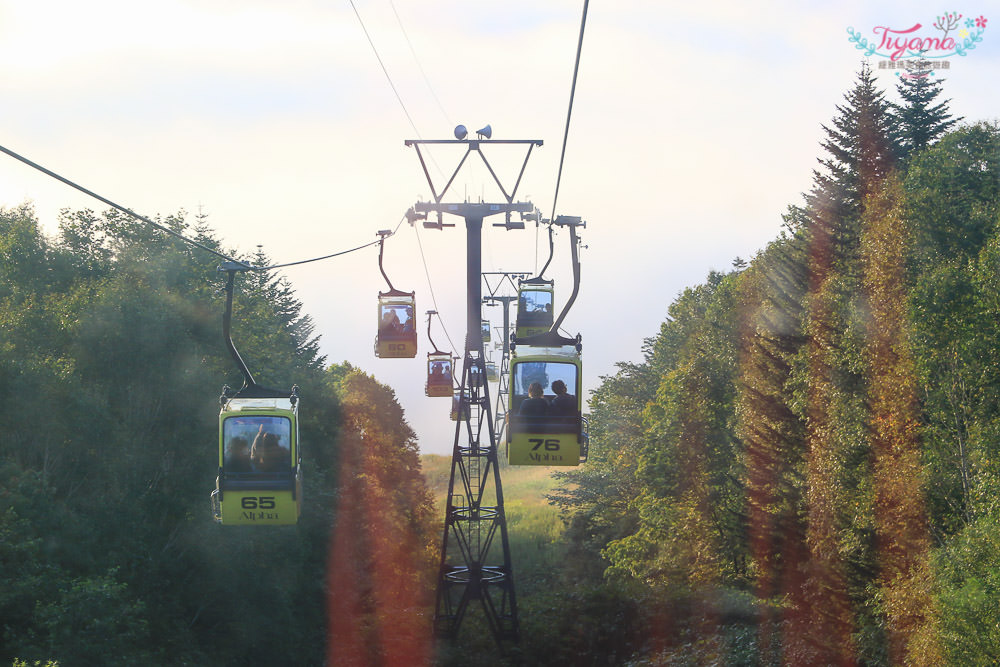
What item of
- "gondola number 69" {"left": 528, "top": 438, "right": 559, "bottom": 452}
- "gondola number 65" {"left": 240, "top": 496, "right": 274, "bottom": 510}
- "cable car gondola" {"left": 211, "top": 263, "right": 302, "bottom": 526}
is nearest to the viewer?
"cable car gondola" {"left": 211, "top": 263, "right": 302, "bottom": 526}

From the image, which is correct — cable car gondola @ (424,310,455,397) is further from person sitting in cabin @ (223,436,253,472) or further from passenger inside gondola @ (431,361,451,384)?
person sitting in cabin @ (223,436,253,472)

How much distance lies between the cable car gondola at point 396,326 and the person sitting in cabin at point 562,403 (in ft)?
38.1

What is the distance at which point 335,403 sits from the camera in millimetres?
54312

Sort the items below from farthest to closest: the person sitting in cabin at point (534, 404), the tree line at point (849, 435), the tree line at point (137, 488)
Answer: the tree line at point (849, 435) → the tree line at point (137, 488) → the person sitting in cabin at point (534, 404)

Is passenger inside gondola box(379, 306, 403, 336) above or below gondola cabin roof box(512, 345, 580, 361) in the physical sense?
above

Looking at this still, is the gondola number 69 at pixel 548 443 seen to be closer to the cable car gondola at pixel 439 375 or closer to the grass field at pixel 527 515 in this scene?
the cable car gondola at pixel 439 375

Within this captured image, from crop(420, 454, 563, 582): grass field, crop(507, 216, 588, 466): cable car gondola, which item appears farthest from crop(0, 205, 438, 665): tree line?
crop(420, 454, 563, 582): grass field

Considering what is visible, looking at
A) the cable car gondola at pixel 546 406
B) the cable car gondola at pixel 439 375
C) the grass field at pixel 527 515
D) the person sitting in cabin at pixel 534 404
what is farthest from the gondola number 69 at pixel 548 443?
the grass field at pixel 527 515

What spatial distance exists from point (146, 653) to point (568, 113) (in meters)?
20.6

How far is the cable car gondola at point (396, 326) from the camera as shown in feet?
103

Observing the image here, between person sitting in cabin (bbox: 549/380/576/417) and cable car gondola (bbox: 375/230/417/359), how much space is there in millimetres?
11614

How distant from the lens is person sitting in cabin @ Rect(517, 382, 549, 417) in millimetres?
20438

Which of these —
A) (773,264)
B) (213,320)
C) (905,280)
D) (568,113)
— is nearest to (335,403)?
(213,320)

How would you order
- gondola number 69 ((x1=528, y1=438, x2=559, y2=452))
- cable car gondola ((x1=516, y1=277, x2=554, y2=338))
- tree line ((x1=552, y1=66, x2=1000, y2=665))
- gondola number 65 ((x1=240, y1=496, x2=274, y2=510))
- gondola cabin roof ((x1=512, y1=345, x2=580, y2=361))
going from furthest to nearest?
cable car gondola ((x1=516, y1=277, x2=554, y2=338)) < tree line ((x1=552, y1=66, x2=1000, y2=665)) < gondola number 69 ((x1=528, y1=438, x2=559, y2=452)) < gondola cabin roof ((x1=512, y1=345, x2=580, y2=361)) < gondola number 65 ((x1=240, y1=496, x2=274, y2=510))
